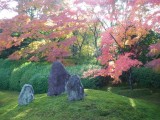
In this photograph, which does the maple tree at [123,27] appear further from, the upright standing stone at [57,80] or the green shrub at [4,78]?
the green shrub at [4,78]

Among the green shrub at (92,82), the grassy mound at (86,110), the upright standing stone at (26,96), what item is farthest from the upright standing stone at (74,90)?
the green shrub at (92,82)

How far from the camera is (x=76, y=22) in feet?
68.7

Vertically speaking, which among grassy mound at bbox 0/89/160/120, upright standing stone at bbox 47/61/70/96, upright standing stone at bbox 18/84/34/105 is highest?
upright standing stone at bbox 47/61/70/96

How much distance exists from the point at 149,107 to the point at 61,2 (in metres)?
16.0

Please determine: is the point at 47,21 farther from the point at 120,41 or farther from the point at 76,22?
the point at 120,41

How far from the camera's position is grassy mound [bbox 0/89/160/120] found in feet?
36.1

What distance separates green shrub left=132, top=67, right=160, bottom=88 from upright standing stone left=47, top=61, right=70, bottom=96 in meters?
6.42

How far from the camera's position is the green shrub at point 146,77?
17438mm

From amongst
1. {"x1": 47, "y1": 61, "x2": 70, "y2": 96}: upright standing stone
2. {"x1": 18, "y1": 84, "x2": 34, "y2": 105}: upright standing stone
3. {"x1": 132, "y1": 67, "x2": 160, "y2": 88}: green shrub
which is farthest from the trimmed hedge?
{"x1": 18, "y1": 84, "x2": 34, "y2": 105}: upright standing stone

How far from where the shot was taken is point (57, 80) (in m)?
14.0

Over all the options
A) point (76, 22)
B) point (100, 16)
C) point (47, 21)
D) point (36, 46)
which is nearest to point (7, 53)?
point (36, 46)

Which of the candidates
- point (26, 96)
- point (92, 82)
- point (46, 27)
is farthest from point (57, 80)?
point (46, 27)

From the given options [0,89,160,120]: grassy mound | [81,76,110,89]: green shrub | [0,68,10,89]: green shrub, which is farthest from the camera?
[0,68,10,89]: green shrub

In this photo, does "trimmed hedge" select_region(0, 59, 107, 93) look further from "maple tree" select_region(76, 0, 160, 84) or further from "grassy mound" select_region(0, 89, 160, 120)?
"grassy mound" select_region(0, 89, 160, 120)
